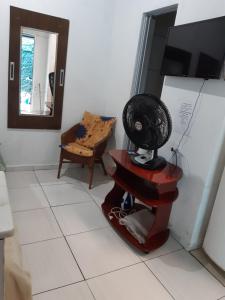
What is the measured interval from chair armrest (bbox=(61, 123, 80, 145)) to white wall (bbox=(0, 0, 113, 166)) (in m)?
0.10

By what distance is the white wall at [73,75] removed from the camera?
8.67 ft

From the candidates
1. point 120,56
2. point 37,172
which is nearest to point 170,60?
point 120,56

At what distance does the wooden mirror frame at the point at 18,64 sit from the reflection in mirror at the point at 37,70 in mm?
48

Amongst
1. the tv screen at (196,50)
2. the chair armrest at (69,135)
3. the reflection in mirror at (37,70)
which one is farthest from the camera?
the chair armrest at (69,135)

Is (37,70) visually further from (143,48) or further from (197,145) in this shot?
(197,145)

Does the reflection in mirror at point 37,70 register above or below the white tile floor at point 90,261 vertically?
above

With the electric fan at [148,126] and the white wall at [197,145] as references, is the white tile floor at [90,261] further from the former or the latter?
the electric fan at [148,126]

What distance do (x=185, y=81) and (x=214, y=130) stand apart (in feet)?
1.65

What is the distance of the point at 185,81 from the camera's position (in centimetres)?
195

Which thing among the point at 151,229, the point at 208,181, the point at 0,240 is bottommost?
the point at 151,229

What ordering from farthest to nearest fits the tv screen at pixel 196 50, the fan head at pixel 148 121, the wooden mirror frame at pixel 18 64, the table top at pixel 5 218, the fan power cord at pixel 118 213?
the wooden mirror frame at pixel 18 64 < the fan power cord at pixel 118 213 < the fan head at pixel 148 121 < the tv screen at pixel 196 50 < the table top at pixel 5 218

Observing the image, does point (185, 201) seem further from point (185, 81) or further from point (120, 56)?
point (120, 56)

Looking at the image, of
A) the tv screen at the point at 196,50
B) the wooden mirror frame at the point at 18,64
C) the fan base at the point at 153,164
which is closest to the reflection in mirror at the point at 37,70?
the wooden mirror frame at the point at 18,64

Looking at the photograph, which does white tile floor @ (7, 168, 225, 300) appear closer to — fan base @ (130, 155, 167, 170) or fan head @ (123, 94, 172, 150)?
fan base @ (130, 155, 167, 170)
